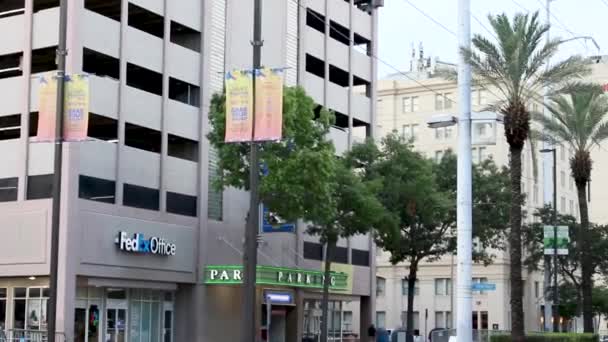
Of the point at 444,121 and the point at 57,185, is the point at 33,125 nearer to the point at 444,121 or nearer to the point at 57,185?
the point at 57,185

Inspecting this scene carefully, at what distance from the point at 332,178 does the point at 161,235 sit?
8.21 m

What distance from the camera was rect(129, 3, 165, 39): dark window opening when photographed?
46.5 m

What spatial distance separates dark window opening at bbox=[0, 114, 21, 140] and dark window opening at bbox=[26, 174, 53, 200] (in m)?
2.89

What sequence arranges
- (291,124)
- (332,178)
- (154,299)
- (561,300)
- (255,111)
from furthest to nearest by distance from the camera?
(561,300)
(154,299)
(332,178)
(291,124)
(255,111)

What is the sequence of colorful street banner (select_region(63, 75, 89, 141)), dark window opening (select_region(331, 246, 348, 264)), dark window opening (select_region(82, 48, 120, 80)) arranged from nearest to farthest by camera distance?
colorful street banner (select_region(63, 75, 89, 141)), dark window opening (select_region(82, 48, 120, 80)), dark window opening (select_region(331, 246, 348, 264))

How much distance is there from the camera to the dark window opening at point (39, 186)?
41.4m

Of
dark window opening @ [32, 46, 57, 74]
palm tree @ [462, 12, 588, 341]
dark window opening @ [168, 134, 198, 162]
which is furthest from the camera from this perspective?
dark window opening @ [168, 134, 198, 162]

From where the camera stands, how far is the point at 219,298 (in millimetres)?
49344

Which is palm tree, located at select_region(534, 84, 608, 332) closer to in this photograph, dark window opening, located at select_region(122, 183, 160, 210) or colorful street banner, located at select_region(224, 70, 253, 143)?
dark window opening, located at select_region(122, 183, 160, 210)

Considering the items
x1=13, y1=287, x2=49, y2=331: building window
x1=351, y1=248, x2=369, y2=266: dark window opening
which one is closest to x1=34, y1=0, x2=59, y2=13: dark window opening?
x1=13, y1=287, x2=49, y2=331: building window

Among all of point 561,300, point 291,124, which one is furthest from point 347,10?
point 561,300

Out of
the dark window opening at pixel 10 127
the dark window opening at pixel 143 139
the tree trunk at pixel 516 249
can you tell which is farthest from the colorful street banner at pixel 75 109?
the dark window opening at pixel 143 139

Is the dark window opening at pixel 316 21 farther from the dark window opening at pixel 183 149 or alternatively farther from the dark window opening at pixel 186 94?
the dark window opening at pixel 183 149

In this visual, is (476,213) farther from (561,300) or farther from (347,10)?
(561,300)
